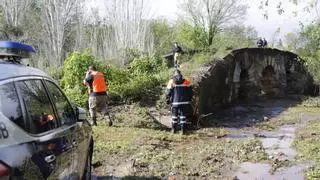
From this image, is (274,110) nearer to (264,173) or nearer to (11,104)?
(264,173)

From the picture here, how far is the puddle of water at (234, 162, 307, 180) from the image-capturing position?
907cm

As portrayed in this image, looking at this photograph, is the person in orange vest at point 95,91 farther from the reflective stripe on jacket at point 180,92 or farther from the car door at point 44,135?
the car door at point 44,135

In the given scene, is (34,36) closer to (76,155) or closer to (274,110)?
(274,110)

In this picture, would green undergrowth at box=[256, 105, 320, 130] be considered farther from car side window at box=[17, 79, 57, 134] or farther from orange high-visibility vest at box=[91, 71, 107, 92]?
car side window at box=[17, 79, 57, 134]

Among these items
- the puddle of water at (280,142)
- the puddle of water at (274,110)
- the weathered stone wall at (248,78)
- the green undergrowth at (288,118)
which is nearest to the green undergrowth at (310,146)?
the puddle of water at (280,142)

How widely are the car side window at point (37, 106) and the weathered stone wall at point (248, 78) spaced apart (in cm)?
1180

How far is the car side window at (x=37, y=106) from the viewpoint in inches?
159

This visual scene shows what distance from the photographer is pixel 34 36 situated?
3725cm

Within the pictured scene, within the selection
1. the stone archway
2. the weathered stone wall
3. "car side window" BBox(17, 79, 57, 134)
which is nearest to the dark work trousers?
the weathered stone wall

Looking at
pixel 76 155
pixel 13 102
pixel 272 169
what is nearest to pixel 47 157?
pixel 13 102

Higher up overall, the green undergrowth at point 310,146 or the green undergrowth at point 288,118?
the green undergrowth at point 310,146

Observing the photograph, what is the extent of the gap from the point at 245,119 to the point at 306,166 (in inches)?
411

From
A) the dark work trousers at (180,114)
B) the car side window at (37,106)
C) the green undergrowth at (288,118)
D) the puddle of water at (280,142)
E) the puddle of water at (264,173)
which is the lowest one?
the green undergrowth at (288,118)

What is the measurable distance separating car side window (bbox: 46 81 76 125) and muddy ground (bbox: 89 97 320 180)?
3.26 meters
